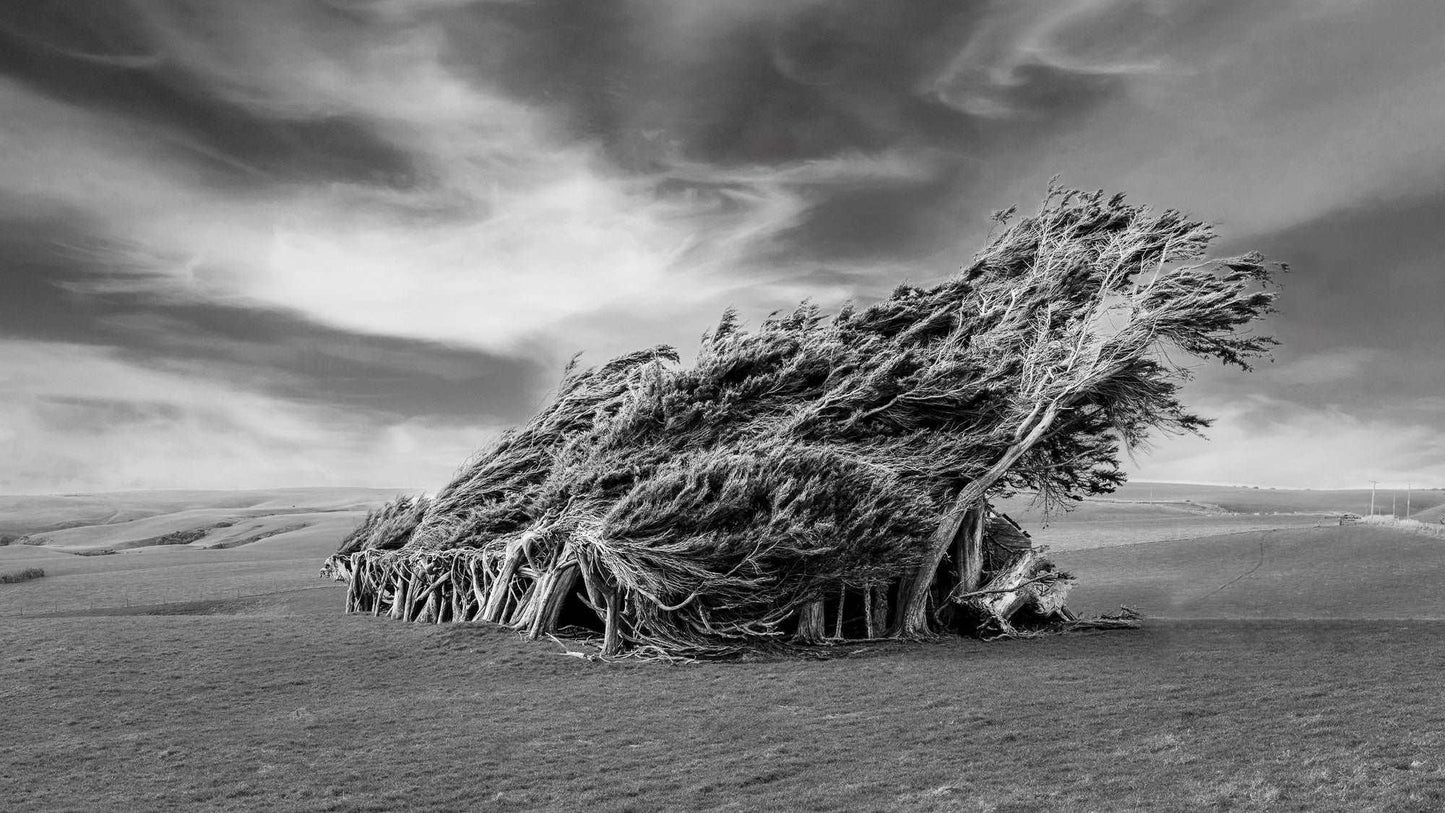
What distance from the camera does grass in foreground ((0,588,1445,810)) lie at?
32.4 ft

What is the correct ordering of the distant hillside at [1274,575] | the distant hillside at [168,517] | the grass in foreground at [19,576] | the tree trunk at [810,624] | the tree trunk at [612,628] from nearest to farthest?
the tree trunk at [612,628], the tree trunk at [810,624], the distant hillside at [1274,575], the grass in foreground at [19,576], the distant hillside at [168,517]

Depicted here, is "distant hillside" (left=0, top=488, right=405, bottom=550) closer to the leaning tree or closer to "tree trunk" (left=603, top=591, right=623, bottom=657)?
the leaning tree

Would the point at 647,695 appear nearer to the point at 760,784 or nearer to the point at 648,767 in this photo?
the point at 648,767

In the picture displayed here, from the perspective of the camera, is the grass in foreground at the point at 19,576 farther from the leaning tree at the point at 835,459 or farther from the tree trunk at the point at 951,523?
the tree trunk at the point at 951,523

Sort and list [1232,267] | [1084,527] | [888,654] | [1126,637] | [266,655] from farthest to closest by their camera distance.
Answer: [1084,527] < [1232,267] < [1126,637] < [888,654] < [266,655]

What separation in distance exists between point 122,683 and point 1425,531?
58.6m

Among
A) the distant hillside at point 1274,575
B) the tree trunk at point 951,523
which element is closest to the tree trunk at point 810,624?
the tree trunk at point 951,523

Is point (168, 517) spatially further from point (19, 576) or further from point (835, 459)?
point (835, 459)

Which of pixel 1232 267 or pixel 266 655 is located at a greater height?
pixel 1232 267

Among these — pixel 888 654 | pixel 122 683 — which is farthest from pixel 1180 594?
pixel 122 683

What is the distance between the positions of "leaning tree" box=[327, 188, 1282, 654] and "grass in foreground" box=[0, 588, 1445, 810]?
80.2 inches

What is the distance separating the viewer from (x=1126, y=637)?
2281 centimetres

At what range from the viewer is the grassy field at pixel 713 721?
991cm

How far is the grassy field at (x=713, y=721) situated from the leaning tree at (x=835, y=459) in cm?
184
